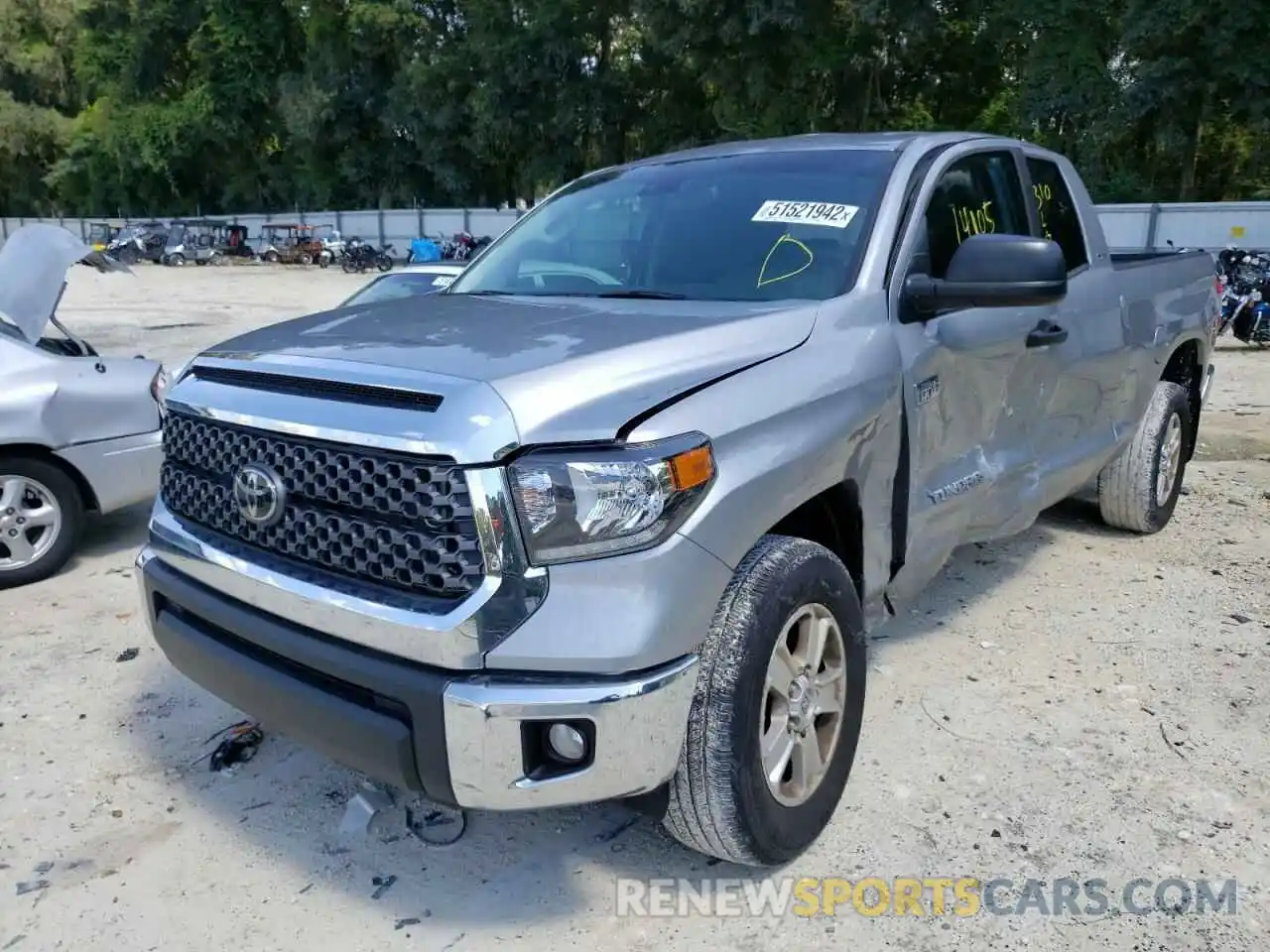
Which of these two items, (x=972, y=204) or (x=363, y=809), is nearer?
(x=363, y=809)

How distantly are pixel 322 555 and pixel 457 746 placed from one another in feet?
1.85

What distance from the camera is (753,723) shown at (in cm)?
231

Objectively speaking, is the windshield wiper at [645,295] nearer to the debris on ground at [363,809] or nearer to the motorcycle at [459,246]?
the debris on ground at [363,809]

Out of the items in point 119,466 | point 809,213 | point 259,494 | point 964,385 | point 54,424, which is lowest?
point 119,466

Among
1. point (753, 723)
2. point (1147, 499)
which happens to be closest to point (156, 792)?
point (753, 723)

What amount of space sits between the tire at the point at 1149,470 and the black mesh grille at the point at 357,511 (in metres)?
3.72

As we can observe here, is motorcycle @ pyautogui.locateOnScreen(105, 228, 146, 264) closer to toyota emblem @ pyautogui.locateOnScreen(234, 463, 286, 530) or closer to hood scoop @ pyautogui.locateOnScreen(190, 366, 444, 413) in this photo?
hood scoop @ pyautogui.locateOnScreen(190, 366, 444, 413)

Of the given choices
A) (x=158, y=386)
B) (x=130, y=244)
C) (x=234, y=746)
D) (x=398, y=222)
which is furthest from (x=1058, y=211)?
(x=398, y=222)

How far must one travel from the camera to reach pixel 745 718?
2.28 meters

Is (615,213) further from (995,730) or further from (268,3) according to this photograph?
(268,3)

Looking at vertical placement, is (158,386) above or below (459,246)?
above

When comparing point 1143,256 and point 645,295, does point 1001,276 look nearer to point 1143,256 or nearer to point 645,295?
point 645,295

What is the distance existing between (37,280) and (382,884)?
151 inches

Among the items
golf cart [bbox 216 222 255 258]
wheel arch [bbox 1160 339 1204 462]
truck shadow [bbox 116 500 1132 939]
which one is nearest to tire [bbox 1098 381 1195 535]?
wheel arch [bbox 1160 339 1204 462]
